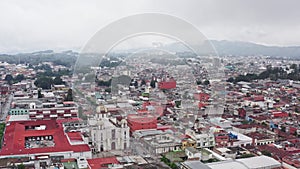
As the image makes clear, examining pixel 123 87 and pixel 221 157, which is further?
pixel 123 87

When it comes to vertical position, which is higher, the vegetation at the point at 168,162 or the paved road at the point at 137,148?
the vegetation at the point at 168,162

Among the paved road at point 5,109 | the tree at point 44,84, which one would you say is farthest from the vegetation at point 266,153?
the tree at point 44,84

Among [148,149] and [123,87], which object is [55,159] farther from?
[123,87]

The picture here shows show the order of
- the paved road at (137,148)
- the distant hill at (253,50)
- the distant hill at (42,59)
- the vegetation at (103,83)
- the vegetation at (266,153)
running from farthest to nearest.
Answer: the distant hill at (253,50), the distant hill at (42,59), the vegetation at (103,83), the paved road at (137,148), the vegetation at (266,153)

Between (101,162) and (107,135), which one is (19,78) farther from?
(101,162)

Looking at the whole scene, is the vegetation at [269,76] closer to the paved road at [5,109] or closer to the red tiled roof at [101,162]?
the paved road at [5,109]

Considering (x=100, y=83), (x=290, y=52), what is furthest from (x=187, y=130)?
(x=290, y=52)

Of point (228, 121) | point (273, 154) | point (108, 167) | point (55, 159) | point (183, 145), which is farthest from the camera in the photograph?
point (228, 121)

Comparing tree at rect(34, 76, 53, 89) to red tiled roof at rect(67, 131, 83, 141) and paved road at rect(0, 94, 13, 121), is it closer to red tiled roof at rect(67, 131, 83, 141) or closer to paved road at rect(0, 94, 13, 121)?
paved road at rect(0, 94, 13, 121)

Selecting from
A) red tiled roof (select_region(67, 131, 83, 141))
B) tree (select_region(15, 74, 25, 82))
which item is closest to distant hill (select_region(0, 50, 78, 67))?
tree (select_region(15, 74, 25, 82))
